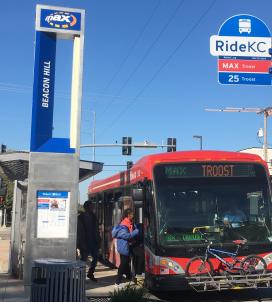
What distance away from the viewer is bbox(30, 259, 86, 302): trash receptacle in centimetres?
687

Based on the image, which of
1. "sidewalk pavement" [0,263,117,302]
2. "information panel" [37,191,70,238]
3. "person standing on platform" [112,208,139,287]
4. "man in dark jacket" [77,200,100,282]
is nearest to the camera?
"sidewalk pavement" [0,263,117,302]

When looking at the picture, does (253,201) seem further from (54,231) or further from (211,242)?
(54,231)

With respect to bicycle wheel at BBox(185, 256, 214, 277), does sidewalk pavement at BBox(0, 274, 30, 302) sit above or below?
below

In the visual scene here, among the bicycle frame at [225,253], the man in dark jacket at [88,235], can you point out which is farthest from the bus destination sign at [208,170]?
the man in dark jacket at [88,235]

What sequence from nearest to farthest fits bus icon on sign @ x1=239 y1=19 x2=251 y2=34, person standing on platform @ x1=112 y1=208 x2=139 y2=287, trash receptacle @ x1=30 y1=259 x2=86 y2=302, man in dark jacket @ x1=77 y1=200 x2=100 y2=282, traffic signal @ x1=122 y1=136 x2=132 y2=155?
trash receptacle @ x1=30 y1=259 x2=86 y2=302 < person standing on platform @ x1=112 y1=208 x2=139 y2=287 < man in dark jacket @ x1=77 y1=200 x2=100 y2=282 < bus icon on sign @ x1=239 y1=19 x2=251 y2=34 < traffic signal @ x1=122 y1=136 x2=132 y2=155

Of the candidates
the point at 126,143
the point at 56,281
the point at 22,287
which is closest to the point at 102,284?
the point at 22,287

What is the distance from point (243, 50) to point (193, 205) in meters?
4.83

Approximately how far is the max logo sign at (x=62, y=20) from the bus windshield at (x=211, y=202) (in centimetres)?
329

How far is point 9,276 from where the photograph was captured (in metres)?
13.3

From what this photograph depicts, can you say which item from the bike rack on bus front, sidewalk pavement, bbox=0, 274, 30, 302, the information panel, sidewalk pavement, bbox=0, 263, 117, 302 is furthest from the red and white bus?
sidewalk pavement, bbox=0, 274, 30, 302

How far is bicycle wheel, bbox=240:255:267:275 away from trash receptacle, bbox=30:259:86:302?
4131mm

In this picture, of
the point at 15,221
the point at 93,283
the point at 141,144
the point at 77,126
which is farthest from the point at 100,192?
the point at 141,144

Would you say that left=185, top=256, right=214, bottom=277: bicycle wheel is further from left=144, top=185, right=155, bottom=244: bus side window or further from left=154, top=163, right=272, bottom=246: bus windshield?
Answer: left=144, top=185, right=155, bottom=244: bus side window

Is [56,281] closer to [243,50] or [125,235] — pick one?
[125,235]
